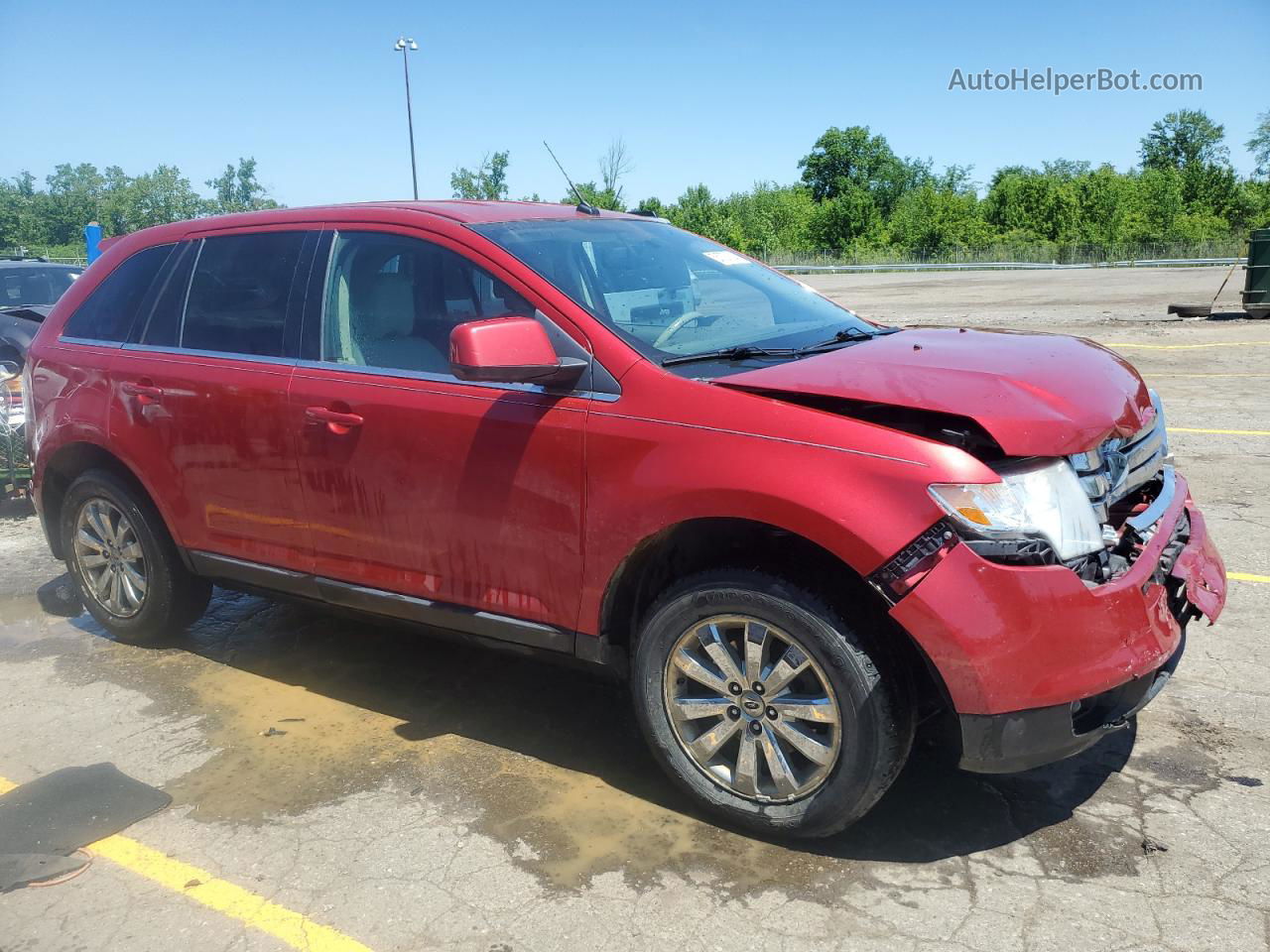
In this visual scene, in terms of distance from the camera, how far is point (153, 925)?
2.85 m

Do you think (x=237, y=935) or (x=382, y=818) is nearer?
(x=237, y=935)

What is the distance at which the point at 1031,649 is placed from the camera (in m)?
2.63

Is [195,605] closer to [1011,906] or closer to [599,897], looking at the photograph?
[599,897]

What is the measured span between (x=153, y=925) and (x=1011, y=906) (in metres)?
2.33

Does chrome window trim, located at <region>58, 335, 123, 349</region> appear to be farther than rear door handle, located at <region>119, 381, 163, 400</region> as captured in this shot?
Yes

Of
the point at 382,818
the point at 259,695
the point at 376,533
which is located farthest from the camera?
the point at 259,695

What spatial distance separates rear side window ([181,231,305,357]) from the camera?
412 centimetres

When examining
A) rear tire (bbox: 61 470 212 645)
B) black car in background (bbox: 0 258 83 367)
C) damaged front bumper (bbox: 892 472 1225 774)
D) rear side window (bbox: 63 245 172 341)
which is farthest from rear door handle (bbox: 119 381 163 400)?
black car in background (bbox: 0 258 83 367)

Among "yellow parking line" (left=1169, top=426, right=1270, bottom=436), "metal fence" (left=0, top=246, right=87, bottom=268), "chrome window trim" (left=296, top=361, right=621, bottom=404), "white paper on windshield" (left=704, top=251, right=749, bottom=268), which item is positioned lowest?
"yellow parking line" (left=1169, top=426, right=1270, bottom=436)

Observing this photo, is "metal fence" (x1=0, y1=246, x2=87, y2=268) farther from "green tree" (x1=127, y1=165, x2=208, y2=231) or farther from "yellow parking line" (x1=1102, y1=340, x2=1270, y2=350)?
"green tree" (x1=127, y1=165, x2=208, y2=231)

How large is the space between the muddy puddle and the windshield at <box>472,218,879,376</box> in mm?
1464

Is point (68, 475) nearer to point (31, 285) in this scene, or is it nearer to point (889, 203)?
point (31, 285)

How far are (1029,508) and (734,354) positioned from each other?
1.10 m

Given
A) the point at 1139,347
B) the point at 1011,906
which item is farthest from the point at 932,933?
the point at 1139,347
